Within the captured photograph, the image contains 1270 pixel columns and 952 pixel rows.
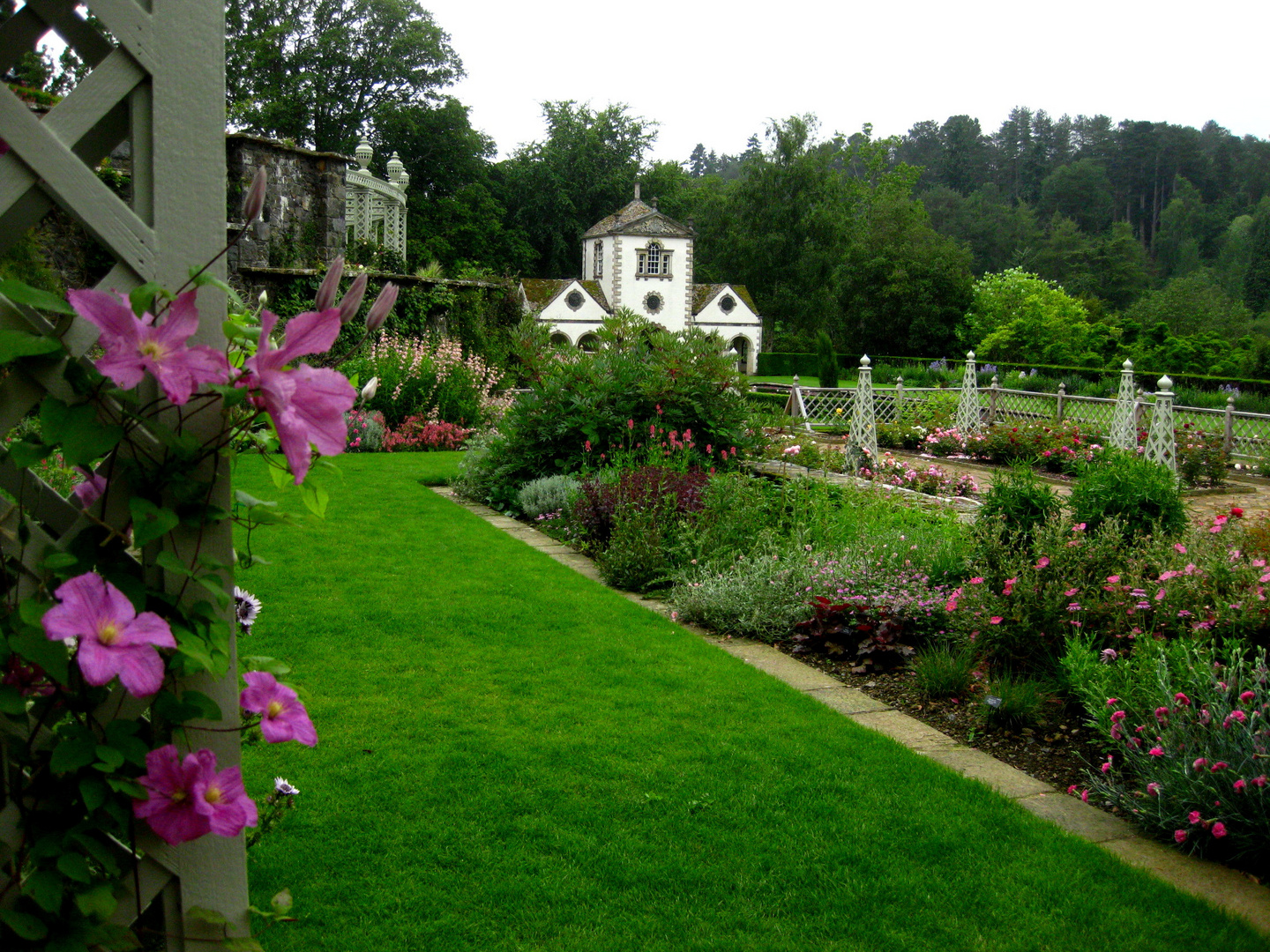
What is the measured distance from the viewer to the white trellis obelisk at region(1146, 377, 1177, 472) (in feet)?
35.1

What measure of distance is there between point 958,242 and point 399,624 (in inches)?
2539

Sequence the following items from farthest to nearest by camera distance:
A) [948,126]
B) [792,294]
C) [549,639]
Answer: [948,126], [792,294], [549,639]

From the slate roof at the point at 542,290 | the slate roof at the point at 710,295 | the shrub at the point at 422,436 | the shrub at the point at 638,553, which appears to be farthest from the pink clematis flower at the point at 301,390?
the slate roof at the point at 710,295

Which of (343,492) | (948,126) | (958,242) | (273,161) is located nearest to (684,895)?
(343,492)

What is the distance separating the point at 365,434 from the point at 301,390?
1028cm

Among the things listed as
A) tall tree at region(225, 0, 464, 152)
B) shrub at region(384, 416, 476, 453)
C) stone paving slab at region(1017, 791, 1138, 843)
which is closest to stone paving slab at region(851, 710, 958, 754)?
stone paving slab at region(1017, 791, 1138, 843)

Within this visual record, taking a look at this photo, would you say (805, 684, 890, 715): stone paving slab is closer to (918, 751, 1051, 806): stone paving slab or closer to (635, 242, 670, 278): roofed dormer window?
(918, 751, 1051, 806): stone paving slab

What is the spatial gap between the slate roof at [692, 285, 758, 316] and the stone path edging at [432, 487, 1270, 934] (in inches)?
1629

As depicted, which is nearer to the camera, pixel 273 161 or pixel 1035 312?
pixel 273 161

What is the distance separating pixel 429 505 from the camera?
25.3ft

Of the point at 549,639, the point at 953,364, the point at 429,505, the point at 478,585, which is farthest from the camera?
the point at 953,364

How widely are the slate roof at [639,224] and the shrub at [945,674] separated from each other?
41.2m

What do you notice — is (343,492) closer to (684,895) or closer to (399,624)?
(399,624)

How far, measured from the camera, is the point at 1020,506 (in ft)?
16.6
